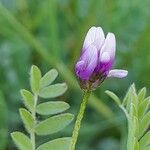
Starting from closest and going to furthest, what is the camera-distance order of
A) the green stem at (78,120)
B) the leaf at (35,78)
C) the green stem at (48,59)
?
the green stem at (78,120)
the leaf at (35,78)
the green stem at (48,59)

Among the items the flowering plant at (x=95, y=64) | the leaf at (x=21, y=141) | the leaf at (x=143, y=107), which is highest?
the flowering plant at (x=95, y=64)

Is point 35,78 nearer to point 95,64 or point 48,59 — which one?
point 95,64

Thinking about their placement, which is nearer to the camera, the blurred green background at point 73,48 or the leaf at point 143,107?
the leaf at point 143,107

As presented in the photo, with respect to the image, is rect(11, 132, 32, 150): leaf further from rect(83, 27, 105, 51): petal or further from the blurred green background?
the blurred green background

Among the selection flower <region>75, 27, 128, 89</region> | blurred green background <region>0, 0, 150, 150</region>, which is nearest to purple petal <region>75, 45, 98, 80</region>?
flower <region>75, 27, 128, 89</region>

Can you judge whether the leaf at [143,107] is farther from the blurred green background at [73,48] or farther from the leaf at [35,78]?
the blurred green background at [73,48]

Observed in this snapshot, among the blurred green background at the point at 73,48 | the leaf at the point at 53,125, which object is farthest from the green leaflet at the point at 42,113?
the blurred green background at the point at 73,48

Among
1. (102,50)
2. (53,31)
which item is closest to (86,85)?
(102,50)
